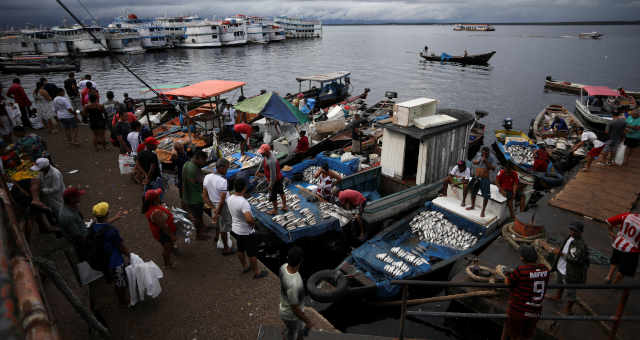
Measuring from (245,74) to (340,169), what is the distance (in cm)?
4400

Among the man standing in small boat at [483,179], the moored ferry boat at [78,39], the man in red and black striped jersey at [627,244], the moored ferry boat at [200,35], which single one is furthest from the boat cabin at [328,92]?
the moored ferry boat at [200,35]

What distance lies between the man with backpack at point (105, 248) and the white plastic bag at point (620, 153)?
15538 mm

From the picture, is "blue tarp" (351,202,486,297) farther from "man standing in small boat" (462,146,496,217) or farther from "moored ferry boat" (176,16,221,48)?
"moored ferry boat" (176,16,221,48)

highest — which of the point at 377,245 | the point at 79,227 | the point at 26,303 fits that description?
the point at 26,303

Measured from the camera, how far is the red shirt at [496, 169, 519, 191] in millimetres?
9289

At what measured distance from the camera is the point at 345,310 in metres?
8.53

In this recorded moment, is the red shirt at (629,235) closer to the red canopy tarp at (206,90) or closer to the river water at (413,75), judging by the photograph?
the red canopy tarp at (206,90)

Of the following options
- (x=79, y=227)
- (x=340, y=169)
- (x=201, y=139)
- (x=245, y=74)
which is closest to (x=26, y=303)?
(x=79, y=227)

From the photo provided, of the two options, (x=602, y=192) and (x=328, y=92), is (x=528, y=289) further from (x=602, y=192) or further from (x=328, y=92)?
(x=328, y=92)

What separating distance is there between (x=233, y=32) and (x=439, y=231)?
299ft

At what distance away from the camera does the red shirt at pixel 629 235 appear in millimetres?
5879

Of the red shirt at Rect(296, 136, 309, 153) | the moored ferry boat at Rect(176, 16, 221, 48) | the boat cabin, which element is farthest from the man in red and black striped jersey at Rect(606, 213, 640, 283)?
the moored ferry boat at Rect(176, 16, 221, 48)

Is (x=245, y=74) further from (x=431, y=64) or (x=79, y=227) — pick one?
(x=79, y=227)

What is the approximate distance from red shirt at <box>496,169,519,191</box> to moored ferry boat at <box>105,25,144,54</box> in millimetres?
81573
